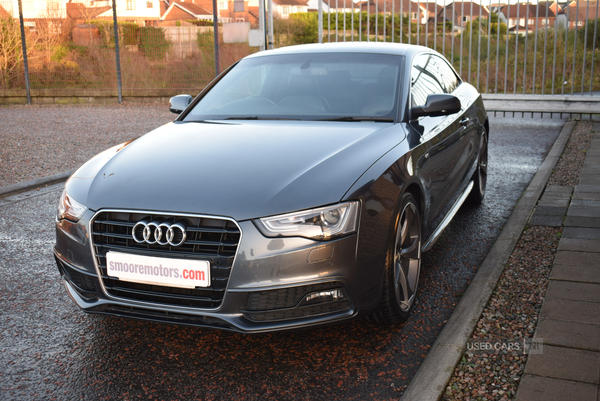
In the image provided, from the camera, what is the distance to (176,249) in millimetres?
2627

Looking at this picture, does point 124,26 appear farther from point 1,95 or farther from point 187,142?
point 187,142

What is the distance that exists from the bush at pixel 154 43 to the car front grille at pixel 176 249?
14.7m

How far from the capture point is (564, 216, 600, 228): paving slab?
15.9 ft

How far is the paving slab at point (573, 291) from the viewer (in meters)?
3.41

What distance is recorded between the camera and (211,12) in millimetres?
16688

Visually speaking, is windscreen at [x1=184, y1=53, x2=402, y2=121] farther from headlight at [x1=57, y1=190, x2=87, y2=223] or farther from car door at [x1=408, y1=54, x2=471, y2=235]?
headlight at [x1=57, y1=190, x2=87, y2=223]

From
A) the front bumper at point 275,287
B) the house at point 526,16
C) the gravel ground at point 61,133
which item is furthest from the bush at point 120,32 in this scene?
the front bumper at point 275,287

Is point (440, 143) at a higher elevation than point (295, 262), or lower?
higher

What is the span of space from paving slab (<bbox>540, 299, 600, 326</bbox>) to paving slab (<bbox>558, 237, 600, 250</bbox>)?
0.97m

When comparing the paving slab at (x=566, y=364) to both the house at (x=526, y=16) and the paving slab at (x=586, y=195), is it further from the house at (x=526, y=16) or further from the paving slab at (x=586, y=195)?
the house at (x=526, y=16)

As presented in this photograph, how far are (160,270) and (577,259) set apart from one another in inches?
112

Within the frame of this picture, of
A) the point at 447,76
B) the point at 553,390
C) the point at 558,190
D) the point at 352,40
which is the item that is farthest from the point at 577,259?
the point at 352,40

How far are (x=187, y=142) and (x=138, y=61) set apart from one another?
14389 millimetres

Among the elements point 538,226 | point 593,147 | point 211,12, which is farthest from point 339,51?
point 211,12
